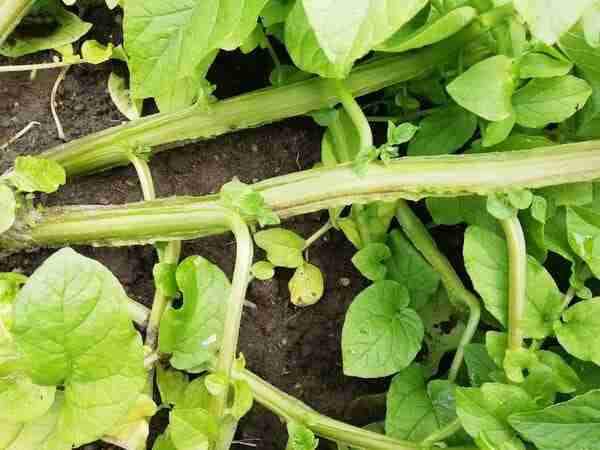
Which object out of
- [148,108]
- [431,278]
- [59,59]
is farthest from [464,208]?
[59,59]

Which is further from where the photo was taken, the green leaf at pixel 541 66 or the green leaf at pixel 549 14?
the green leaf at pixel 541 66

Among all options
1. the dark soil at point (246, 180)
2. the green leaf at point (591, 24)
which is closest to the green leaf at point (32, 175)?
the dark soil at point (246, 180)

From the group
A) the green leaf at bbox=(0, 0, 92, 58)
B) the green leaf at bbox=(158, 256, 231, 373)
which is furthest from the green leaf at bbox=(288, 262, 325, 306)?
Answer: the green leaf at bbox=(0, 0, 92, 58)

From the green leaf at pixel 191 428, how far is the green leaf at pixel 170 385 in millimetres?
140

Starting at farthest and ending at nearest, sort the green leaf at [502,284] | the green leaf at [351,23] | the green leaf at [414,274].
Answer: the green leaf at [414,274] < the green leaf at [502,284] < the green leaf at [351,23]

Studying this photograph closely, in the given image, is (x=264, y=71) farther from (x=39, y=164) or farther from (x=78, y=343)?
(x=78, y=343)

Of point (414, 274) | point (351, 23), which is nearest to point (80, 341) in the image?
point (351, 23)

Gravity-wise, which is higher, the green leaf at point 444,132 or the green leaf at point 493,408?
the green leaf at point 444,132

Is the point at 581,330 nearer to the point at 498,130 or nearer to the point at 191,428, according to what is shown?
the point at 498,130

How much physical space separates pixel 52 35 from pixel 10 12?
0.13 metres

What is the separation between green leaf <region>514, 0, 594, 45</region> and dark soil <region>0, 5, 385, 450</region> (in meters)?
0.56

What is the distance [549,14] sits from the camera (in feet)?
2.23

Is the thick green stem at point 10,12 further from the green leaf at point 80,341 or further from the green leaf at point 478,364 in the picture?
the green leaf at point 478,364

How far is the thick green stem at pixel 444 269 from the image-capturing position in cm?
110
